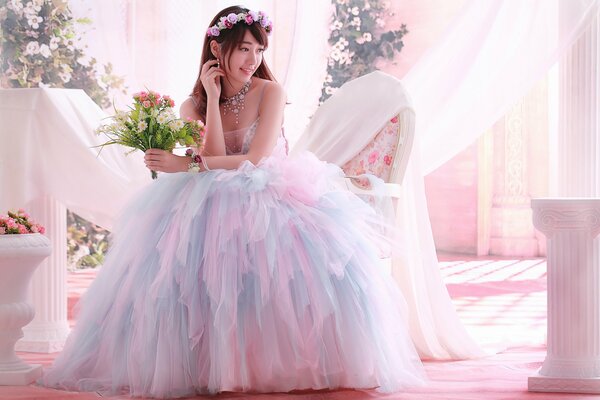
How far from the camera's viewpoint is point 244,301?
2721 mm

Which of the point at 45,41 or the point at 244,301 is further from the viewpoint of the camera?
the point at 45,41

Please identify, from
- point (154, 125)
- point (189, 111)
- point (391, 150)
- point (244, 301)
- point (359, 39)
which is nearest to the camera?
point (244, 301)

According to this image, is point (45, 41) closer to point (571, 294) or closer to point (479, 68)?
point (479, 68)

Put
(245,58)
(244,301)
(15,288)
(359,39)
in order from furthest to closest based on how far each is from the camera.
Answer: (359,39) < (245,58) < (15,288) < (244,301)

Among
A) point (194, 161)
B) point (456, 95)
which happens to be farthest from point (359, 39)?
point (194, 161)

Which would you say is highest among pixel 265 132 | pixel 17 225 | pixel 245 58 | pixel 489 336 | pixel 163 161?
pixel 245 58

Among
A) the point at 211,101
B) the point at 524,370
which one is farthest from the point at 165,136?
the point at 524,370

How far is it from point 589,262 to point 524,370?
1.73 ft

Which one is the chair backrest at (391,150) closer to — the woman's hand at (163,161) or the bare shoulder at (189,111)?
the bare shoulder at (189,111)

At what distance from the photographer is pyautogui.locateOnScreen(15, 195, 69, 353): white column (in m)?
3.93

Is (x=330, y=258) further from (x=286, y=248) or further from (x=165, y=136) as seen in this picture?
(x=165, y=136)

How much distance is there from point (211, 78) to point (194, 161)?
1.23ft

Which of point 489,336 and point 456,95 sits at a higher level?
point 456,95

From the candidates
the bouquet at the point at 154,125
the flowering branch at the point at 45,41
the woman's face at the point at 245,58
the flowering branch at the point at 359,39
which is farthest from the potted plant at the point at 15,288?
the flowering branch at the point at 359,39
